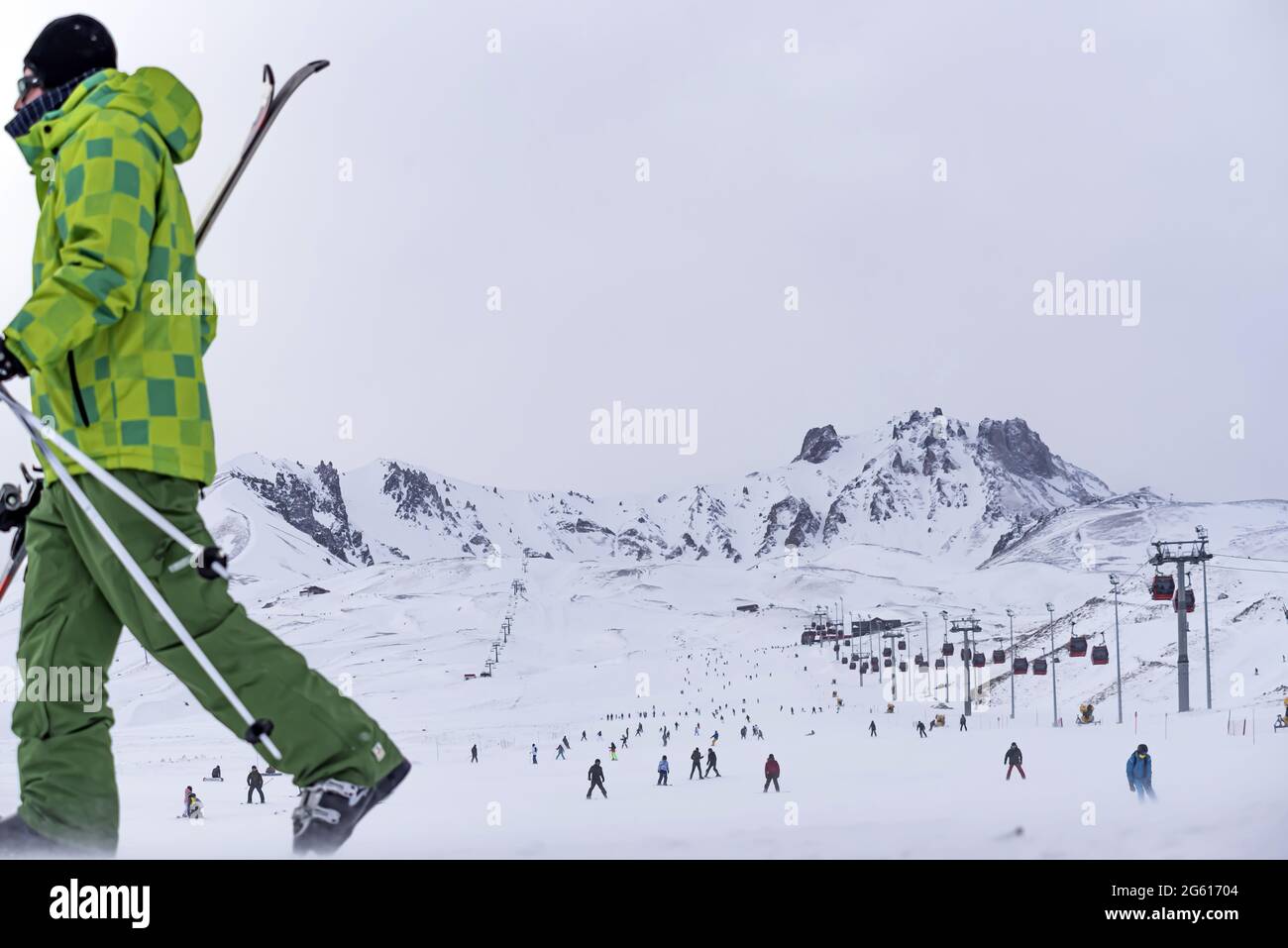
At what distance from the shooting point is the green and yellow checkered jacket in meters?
2.49

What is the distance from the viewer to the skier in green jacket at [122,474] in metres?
2.51

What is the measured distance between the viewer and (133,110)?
8.82ft

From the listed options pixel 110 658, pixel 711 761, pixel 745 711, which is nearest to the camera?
pixel 110 658

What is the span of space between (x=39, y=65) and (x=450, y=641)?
3833 inches

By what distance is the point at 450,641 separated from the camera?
98312 mm

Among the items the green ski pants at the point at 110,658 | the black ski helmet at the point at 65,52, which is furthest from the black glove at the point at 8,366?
the black ski helmet at the point at 65,52

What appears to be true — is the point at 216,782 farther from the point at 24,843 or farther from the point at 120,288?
the point at 120,288

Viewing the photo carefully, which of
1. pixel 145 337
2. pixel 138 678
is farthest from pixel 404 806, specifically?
pixel 138 678

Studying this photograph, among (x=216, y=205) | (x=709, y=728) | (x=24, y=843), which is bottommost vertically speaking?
(x=709, y=728)

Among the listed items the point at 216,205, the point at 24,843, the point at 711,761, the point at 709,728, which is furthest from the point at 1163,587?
the point at 24,843

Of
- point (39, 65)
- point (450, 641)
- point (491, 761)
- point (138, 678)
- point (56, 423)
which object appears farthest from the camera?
point (450, 641)

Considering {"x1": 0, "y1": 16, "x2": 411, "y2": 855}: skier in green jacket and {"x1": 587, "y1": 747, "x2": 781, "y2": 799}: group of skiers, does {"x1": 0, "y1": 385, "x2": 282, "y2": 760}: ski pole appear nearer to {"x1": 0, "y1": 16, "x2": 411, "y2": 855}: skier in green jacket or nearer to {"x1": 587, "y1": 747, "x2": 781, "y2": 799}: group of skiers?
{"x1": 0, "y1": 16, "x2": 411, "y2": 855}: skier in green jacket

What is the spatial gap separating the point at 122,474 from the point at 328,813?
0.81 meters
